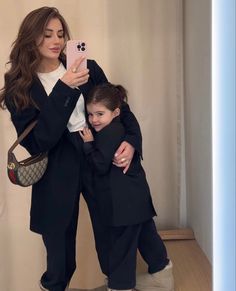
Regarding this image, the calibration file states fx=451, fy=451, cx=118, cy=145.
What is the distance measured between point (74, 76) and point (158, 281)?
1.96ft

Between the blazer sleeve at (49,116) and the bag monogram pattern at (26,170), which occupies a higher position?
the blazer sleeve at (49,116)

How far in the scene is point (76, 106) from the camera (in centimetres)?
115

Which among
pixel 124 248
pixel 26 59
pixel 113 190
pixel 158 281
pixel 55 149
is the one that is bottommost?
pixel 158 281

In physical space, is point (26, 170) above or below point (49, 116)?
below

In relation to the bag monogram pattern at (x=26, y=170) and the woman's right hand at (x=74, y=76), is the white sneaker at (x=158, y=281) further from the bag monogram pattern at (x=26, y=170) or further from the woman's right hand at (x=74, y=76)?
the woman's right hand at (x=74, y=76)

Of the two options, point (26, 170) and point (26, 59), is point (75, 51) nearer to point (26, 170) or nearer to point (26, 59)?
point (26, 59)

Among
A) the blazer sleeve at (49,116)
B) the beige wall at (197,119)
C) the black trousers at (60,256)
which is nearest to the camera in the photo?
the blazer sleeve at (49,116)

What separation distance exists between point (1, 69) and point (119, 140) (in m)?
0.59

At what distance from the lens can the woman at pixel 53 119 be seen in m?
1.06

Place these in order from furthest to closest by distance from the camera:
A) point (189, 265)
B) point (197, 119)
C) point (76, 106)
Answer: point (197, 119), point (189, 265), point (76, 106)

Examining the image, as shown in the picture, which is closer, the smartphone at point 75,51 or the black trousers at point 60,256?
the smartphone at point 75,51

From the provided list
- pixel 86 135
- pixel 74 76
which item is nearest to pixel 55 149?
pixel 86 135

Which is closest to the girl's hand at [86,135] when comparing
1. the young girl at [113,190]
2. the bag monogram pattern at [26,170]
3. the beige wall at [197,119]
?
the young girl at [113,190]

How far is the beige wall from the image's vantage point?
4.31 feet
